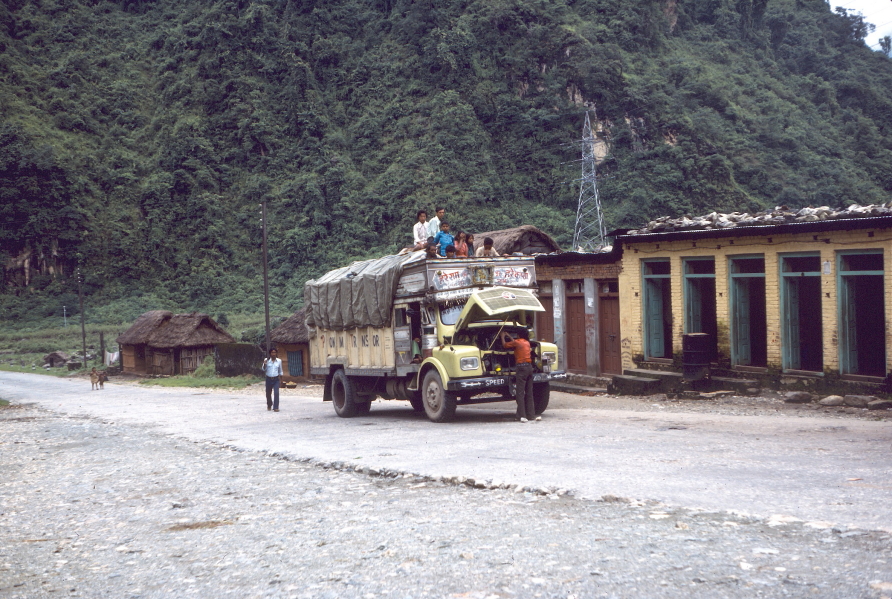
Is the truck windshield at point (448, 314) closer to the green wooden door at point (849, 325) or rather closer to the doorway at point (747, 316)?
the doorway at point (747, 316)

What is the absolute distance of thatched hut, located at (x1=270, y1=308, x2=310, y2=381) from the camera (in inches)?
1597

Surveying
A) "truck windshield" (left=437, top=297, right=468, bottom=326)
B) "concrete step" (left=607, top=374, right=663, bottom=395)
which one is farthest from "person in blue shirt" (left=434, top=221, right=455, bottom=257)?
"concrete step" (left=607, top=374, right=663, bottom=395)

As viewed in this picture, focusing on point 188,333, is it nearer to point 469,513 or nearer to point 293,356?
point 293,356

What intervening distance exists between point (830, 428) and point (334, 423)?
31.2ft

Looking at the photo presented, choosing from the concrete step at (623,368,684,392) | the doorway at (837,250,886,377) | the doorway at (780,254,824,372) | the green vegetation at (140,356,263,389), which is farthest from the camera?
the green vegetation at (140,356,263,389)

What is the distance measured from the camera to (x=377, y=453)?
12188mm

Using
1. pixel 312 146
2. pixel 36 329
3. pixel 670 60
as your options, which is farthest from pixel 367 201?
pixel 670 60

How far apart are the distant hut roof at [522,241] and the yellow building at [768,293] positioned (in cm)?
800

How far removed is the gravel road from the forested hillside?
5925cm

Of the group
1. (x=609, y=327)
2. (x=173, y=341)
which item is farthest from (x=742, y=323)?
(x=173, y=341)

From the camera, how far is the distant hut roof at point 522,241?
2895 cm

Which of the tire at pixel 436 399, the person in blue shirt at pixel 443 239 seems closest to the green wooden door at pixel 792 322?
the person in blue shirt at pixel 443 239

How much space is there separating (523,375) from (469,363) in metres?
0.96

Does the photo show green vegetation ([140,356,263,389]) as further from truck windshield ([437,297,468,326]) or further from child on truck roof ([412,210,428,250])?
truck windshield ([437,297,468,326])
